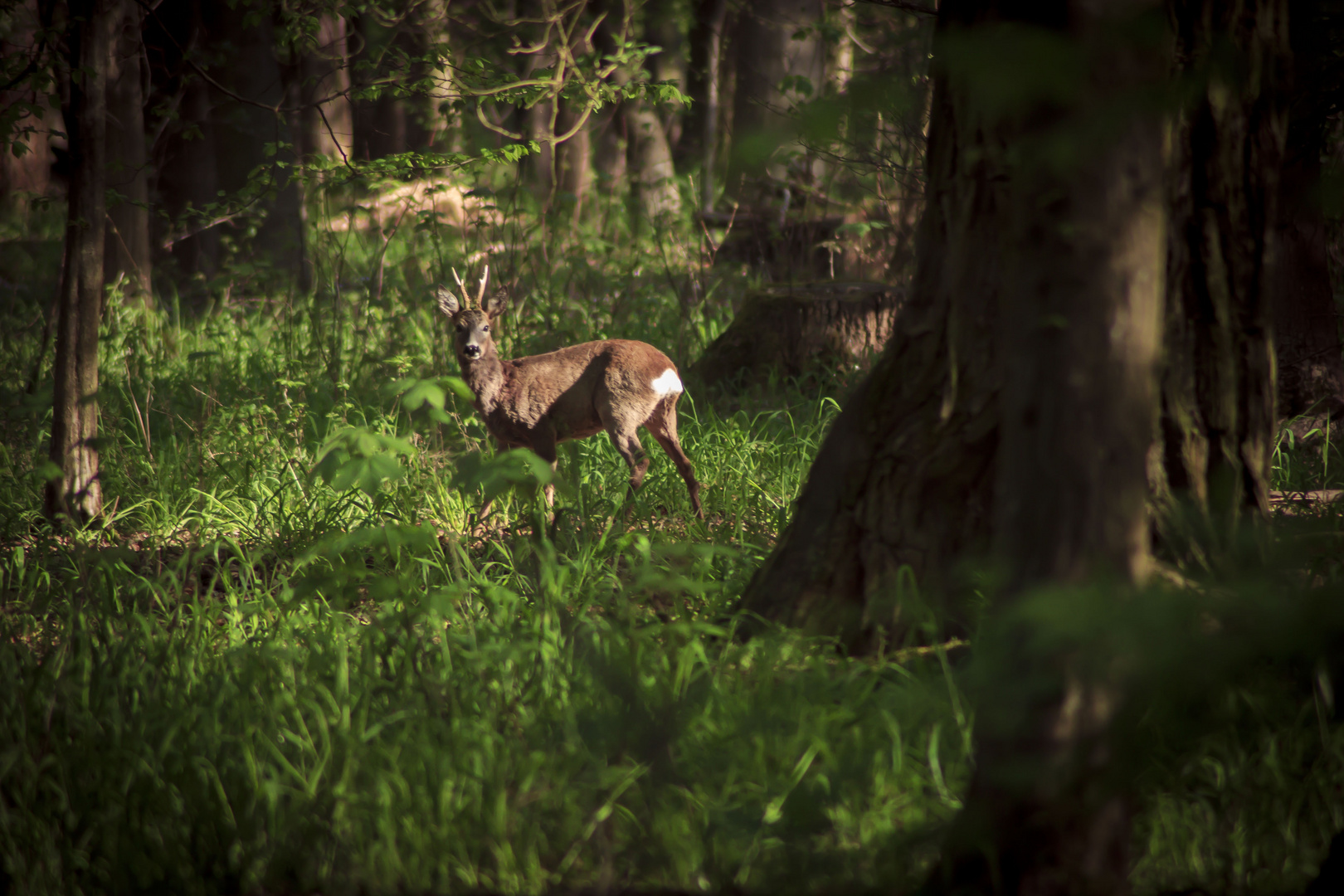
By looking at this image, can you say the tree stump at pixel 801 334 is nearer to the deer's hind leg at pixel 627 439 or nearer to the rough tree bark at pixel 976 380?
the deer's hind leg at pixel 627 439

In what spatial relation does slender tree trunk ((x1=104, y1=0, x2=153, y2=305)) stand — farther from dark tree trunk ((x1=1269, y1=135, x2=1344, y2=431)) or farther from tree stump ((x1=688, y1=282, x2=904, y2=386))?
dark tree trunk ((x1=1269, y1=135, x2=1344, y2=431))

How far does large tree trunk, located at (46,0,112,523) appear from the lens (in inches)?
159

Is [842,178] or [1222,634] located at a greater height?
[842,178]

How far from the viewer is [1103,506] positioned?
1.59m

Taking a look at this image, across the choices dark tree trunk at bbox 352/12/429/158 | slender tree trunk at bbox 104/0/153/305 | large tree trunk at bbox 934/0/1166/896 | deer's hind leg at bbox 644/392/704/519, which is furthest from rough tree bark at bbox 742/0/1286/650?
slender tree trunk at bbox 104/0/153/305

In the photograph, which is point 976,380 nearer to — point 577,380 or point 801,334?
point 577,380

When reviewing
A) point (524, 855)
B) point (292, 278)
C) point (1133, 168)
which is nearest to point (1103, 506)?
point (1133, 168)

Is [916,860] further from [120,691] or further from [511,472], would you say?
[120,691]

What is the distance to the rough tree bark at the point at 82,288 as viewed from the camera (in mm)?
4043

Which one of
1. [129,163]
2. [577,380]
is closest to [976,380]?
[577,380]

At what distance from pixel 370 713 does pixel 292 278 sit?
21.2ft

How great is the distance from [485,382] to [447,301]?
446 millimetres

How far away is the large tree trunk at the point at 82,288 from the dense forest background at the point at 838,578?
20mm

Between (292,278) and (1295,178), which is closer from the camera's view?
(1295,178)
